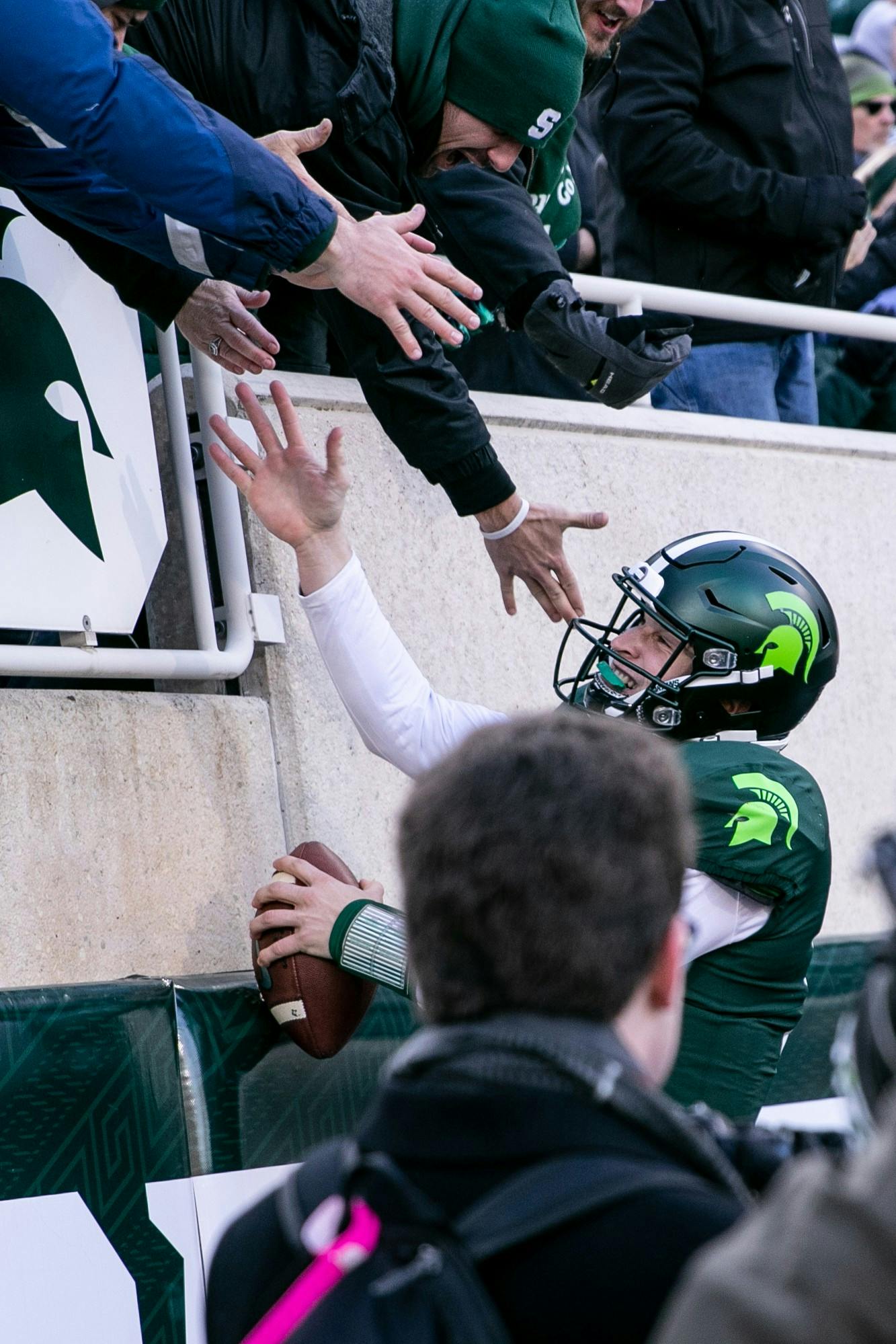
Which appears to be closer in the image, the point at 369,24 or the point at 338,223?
the point at 338,223

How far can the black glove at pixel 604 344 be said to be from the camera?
415cm

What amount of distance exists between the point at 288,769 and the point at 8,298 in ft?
4.11

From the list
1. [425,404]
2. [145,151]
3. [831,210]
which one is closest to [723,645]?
[425,404]

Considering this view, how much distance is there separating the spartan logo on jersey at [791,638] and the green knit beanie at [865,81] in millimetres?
4032

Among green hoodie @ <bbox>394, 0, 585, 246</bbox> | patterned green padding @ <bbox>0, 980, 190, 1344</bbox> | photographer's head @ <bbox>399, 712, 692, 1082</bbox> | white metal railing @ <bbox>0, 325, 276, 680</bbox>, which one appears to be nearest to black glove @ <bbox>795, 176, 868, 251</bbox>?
green hoodie @ <bbox>394, 0, 585, 246</bbox>

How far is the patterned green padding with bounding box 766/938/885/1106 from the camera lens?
13.4 ft

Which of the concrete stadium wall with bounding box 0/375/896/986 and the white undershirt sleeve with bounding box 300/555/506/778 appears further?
the concrete stadium wall with bounding box 0/375/896/986

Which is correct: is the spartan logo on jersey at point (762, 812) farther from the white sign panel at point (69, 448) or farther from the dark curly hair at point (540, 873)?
the dark curly hair at point (540, 873)

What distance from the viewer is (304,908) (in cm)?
332

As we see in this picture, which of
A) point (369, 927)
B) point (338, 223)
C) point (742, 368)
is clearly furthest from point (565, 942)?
point (742, 368)

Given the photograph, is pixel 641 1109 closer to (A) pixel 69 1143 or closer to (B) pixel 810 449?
(A) pixel 69 1143

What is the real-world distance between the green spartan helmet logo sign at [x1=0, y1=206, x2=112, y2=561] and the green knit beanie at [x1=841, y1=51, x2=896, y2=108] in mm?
4424

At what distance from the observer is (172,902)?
3732 millimetres

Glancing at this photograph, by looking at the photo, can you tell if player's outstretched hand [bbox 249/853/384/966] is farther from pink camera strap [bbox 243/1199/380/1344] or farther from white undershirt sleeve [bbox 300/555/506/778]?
pink camera strap [bbox 243/1199/380/1344]
